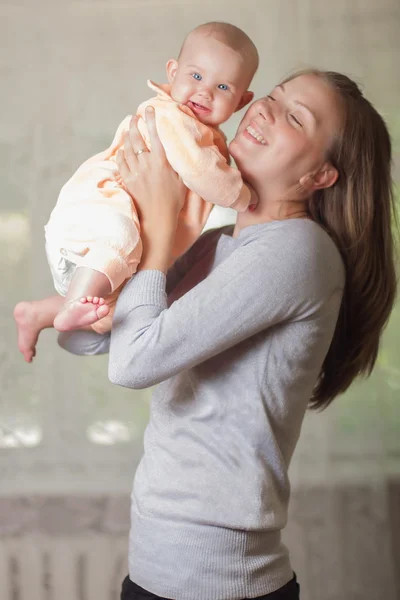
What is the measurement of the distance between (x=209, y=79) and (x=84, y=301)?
1.53ft

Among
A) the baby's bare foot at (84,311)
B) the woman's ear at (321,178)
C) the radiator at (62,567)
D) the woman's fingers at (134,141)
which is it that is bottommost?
the radiator at (62,567)

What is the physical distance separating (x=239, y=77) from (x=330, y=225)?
0.30 meters

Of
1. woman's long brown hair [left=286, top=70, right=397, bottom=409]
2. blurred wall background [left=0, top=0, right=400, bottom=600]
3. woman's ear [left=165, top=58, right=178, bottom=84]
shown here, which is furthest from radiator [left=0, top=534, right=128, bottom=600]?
woman's ear [left=165, top=58, right=178, bottom=84]

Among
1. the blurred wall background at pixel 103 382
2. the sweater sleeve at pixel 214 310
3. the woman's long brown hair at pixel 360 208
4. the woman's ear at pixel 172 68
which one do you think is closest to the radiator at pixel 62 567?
the blurred wall background at pixel 103 382

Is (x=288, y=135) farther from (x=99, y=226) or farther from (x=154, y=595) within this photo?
(x=154, y=595)

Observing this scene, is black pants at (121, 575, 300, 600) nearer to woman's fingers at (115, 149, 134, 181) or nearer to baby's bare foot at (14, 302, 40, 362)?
baby's bare foot at (14, 302, 40, 362)

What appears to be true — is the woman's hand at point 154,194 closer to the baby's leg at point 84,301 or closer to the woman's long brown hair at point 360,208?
the baby's leg at point 84,301

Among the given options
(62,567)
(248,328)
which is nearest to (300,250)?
(248,328)

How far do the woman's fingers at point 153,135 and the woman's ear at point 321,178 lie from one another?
0.25 m

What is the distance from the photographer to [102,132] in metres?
2.43

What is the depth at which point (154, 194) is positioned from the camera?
1243 millimetres

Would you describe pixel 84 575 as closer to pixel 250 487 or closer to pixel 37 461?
pixel 37 461

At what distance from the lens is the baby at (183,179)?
1.17 m

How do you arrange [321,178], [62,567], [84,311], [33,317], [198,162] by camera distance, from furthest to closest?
[62,567], [33,317], [321,178], [198,162], [84,311]
